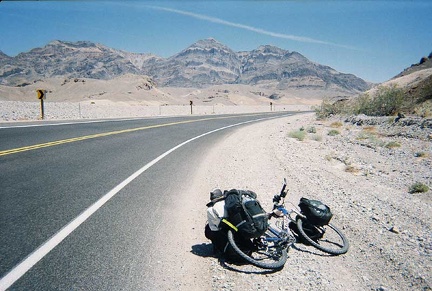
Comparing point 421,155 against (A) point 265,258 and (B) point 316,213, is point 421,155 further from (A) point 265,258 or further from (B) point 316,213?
(A) point 265,258

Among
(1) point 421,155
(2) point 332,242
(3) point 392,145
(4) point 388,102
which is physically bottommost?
(2) point 332,242

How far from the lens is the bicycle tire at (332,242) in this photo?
14.5 feet

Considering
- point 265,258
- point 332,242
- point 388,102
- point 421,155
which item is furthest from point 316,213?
point 388,102

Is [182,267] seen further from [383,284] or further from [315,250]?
[383,284]

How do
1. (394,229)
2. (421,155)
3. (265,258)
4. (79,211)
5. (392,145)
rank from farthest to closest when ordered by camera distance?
(392,145) < (421,155) < (394,229) < (79,211) < (265,258)

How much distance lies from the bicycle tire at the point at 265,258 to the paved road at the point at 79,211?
1.12m

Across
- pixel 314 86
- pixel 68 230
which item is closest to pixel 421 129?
pixel 68 230

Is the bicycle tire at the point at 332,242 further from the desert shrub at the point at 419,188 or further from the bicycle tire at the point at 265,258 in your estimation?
the desert shrub at the point at 419,188

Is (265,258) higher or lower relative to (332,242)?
higher

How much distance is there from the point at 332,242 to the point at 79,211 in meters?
4.06

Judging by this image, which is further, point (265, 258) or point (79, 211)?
point (79, 211)

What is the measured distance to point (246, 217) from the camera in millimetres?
3809

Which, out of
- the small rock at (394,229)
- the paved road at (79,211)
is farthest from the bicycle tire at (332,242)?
the paved road at (79,211)

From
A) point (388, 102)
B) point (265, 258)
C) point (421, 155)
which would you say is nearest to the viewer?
point (265, 258)
